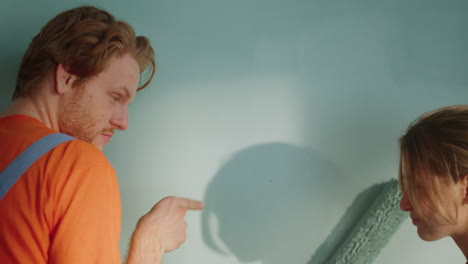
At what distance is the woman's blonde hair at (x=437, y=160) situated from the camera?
0.84m

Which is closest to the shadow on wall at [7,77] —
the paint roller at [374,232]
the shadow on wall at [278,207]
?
the shadow on wall at [278,207]

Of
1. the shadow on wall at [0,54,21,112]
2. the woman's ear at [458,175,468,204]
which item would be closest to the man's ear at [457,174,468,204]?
the woman's ear at [458,175,468,204]

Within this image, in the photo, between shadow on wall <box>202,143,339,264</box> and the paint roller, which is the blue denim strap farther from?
the paint roller

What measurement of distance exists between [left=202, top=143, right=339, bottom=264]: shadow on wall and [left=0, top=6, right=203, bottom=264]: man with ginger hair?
21 cm

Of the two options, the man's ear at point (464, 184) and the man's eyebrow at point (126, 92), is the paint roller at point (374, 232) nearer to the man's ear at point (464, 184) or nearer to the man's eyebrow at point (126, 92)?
the man's ear at point (464, 184)

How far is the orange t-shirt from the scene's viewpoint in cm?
62

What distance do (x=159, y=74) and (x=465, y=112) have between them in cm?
68

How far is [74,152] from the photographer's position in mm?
668

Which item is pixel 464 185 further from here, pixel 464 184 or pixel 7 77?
pixel 7 77

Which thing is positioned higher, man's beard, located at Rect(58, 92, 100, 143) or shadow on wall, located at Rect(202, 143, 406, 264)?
man's beard, located at Rect(58, 92, 100, 143)

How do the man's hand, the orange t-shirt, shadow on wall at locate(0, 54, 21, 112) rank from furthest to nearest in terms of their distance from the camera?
shadow on wall at locate(0, 54, 21, 112) → the man's hand → the orange t-shirt

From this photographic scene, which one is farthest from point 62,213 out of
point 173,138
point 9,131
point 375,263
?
point 375,263

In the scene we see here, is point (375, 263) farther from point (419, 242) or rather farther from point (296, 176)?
point (296, 176)

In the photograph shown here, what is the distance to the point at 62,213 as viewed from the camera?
630mm
